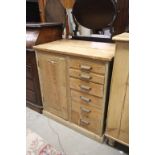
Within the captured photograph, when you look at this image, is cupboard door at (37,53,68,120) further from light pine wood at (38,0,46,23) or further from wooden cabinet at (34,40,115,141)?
light pine wood at (38,0,46,23)

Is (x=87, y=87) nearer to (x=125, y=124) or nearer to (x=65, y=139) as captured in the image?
(x=125, y=124)

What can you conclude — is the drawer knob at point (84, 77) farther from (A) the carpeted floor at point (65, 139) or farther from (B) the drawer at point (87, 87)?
(A) the carpeted floor at point (65, 139)

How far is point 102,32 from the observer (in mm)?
1803

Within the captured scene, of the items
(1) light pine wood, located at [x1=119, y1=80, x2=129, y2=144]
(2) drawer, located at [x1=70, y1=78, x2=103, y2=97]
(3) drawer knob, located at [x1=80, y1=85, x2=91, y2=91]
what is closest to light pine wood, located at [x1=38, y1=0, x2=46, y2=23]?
(2) drawer, located at [x1=70, y1=78, x2=103, y2=97]

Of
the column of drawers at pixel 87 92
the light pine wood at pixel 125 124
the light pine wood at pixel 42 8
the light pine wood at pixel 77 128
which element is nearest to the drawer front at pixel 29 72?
the light pine wood at pixel 77 128

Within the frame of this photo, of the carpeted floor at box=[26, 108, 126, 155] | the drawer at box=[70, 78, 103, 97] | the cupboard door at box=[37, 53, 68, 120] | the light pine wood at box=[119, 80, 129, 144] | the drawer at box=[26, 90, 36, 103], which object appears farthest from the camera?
the drawer at box=[26, 90, 36, 103]

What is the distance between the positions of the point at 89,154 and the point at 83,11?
153 cm

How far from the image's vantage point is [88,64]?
1.37m

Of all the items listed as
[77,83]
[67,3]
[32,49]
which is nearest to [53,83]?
[77,83]

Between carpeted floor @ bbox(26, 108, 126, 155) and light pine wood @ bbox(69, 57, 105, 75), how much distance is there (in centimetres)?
76

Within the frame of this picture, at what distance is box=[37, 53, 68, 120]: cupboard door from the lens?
64.0 inches

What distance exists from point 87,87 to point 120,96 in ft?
1.02
